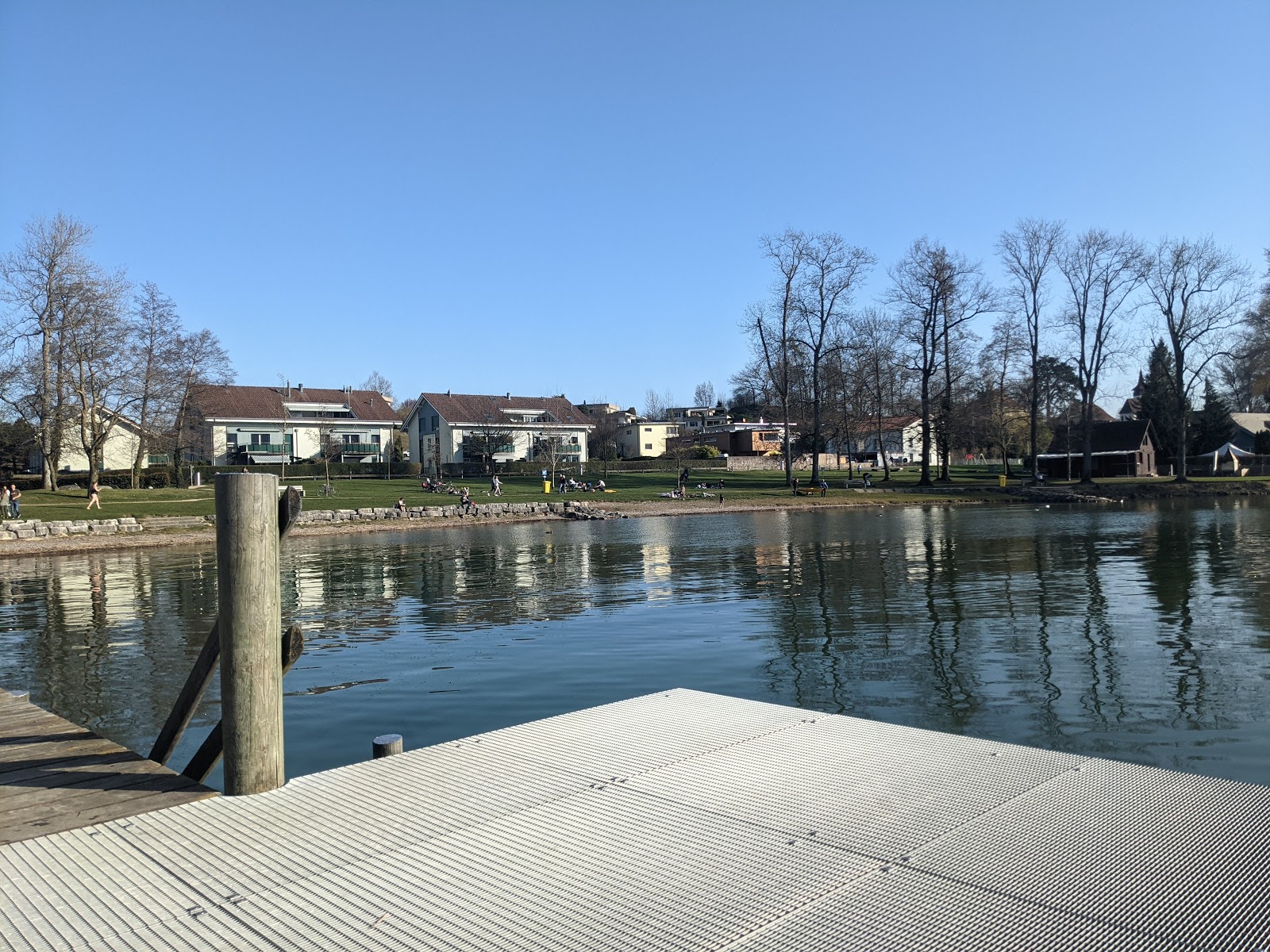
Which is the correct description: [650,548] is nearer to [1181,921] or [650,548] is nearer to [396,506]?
[396,506]

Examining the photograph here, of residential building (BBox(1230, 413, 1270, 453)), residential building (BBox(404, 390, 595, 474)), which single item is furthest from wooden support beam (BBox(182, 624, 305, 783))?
residential building (BBox(1230, 413, 1270, 453))

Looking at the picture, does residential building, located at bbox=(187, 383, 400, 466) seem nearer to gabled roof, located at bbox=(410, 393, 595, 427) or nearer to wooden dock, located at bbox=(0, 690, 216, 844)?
gabled roof, located at bbox=(410, 393, 595, 427)

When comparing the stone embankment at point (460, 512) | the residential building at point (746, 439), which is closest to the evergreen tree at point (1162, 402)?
the residential building at point (746, 439)

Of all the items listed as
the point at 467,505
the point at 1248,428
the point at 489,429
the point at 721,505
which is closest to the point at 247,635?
the point at 467,505

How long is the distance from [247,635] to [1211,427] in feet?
300

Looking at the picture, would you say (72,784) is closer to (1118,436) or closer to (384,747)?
(384,747)

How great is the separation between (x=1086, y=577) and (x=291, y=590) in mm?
16098

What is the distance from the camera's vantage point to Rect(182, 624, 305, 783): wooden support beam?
547 centimetres

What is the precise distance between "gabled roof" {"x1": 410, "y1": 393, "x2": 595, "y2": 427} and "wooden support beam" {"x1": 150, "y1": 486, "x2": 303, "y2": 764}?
76.2m

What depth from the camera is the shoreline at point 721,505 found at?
105ft

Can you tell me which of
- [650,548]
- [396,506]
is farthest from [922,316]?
[650,548]

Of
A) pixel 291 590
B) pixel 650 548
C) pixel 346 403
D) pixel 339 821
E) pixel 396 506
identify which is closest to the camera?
pixel 339 821

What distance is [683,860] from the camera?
4031 millimetres

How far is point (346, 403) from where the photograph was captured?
83.6 m
